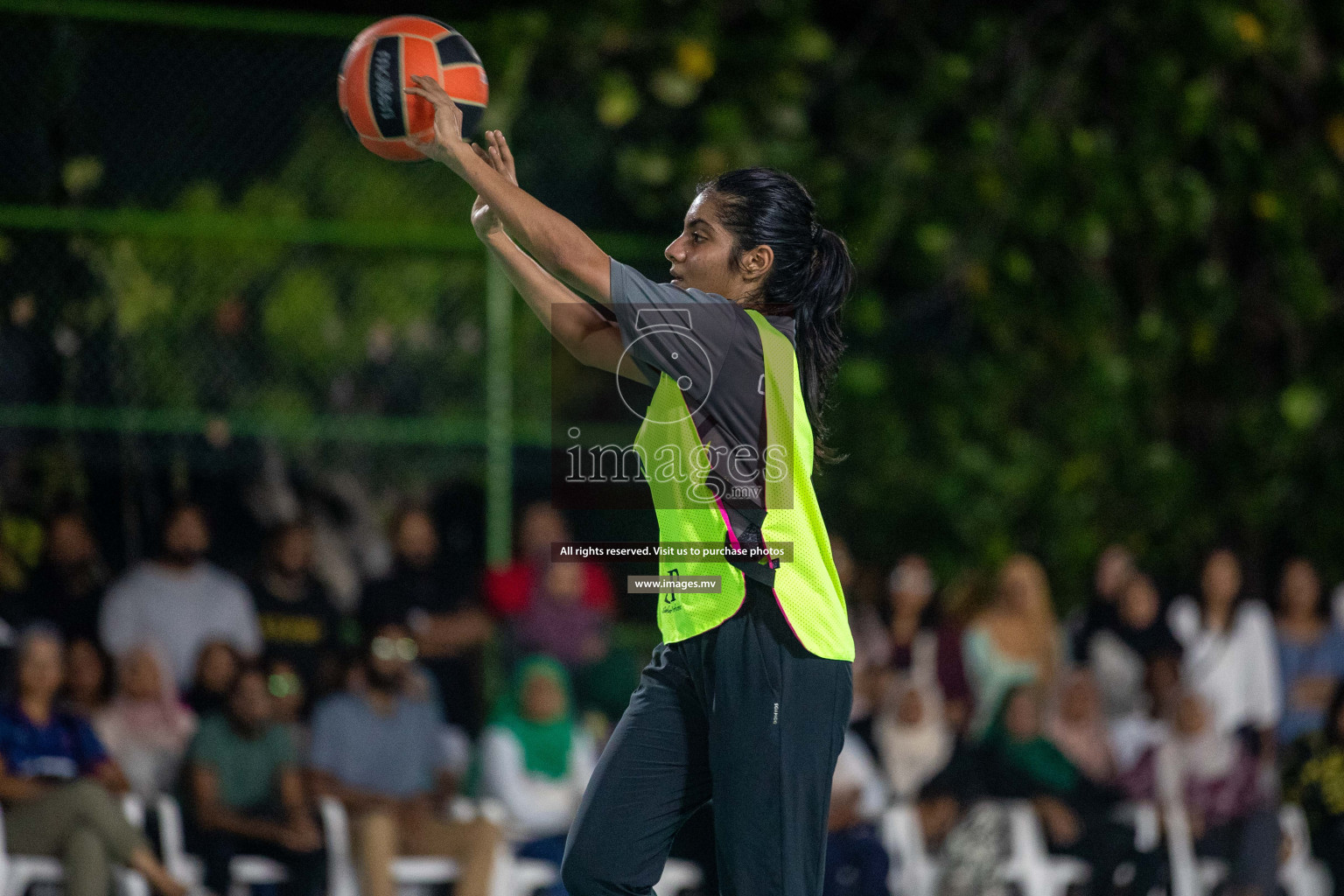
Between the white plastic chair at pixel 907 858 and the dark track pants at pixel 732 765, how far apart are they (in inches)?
122

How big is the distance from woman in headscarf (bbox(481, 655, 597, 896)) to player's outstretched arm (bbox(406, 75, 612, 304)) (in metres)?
3.22

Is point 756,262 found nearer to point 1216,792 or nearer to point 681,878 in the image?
point 681,878

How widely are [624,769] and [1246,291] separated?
6.81 meters

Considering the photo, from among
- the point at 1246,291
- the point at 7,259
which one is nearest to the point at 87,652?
the point at 7,259

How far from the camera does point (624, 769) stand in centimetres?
321

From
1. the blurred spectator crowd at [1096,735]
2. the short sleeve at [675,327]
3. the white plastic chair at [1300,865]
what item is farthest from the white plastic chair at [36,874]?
the white plastic chair at [1300,865]

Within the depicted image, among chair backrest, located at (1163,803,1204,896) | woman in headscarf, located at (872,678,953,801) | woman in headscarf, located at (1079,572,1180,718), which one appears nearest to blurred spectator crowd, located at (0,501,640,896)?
woman in headscarf, located at (872,678,953,801)

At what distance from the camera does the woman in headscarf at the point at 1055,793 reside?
6344 millimetres

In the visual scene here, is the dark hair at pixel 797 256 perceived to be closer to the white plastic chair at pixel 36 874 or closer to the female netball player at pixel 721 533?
the female netball player at pixel 721 533

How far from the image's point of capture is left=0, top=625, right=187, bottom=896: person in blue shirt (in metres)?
5.38

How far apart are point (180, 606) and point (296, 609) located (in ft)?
1.46

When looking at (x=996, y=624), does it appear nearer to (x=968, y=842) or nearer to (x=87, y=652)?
(x=968, y=842)

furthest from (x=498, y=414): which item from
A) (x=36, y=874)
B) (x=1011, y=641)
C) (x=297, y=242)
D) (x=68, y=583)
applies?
(x=36, y=874)

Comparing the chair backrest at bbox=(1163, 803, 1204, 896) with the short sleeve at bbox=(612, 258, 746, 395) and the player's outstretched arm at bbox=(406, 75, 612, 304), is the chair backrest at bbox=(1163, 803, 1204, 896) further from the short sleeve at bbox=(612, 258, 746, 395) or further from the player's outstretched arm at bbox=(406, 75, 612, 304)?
the player's outstretched arm at bbox=(406, 75, 612, 304)
